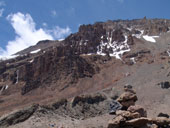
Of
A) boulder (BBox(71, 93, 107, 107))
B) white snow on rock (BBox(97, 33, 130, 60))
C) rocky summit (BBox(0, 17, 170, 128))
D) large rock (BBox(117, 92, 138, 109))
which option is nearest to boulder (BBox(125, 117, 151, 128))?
rocky summit (BBox(0, 17, 170, 128))

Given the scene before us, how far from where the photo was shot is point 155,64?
91.4 m

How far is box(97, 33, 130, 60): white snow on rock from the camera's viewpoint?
382 feet

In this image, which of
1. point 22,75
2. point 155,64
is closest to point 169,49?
point 155,64

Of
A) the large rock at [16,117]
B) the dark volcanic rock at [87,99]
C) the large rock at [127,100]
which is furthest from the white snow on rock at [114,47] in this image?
the large rock at [127,100]

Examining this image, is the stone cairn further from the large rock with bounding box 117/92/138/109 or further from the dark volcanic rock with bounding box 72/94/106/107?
the dark volcanic rock with bounding box 72/94/106/107

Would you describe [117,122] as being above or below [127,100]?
below

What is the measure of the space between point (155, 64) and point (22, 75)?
58.8 m

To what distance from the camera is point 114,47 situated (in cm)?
12400

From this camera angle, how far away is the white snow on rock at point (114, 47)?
11646 cm

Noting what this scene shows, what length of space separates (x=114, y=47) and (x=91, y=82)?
4104 centimetres

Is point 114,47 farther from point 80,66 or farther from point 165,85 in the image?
point 165,85

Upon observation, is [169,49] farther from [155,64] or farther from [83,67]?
[83,67]

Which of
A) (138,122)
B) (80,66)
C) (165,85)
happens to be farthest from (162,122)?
(80,66)

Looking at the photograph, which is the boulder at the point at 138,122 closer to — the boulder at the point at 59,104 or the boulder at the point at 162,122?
the boulder at the point at 162,122
